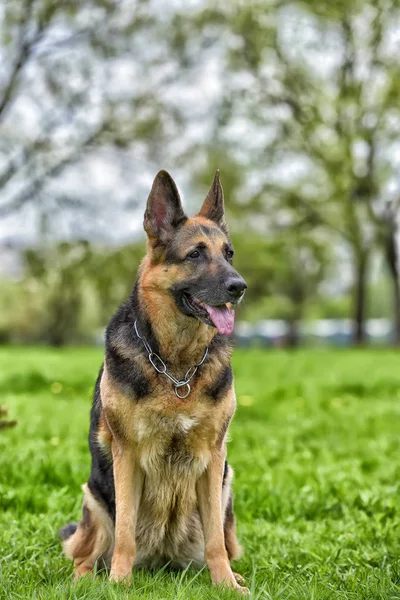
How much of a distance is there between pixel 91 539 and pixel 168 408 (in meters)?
1.11

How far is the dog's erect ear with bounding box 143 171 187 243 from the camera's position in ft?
14.2

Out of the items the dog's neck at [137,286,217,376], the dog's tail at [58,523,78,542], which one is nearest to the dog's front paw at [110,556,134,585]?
the dog's tail at [58,523,78,542]

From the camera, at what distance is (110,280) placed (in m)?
22.3

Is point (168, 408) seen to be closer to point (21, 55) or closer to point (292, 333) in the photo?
point (21, 55)

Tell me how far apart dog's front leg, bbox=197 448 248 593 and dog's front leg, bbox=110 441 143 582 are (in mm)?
416

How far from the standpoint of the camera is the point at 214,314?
4.09 m

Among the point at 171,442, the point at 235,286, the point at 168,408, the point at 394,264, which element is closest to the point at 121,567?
the point at 171,442

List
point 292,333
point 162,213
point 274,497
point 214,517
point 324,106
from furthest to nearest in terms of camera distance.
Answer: point 292,333
point 324,106
point 274,497
point 162,213
point 214,517

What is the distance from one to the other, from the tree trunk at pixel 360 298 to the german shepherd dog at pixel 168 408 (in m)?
27.8

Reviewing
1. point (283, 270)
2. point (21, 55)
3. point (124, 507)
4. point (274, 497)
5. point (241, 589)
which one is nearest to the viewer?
point (241, 589)

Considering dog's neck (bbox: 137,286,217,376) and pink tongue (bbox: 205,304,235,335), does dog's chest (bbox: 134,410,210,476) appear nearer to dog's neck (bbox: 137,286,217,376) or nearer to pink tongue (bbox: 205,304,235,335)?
dog's neck (bbox: 137,286,217,376)

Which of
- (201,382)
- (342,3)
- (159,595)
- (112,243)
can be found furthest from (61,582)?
(342,3)

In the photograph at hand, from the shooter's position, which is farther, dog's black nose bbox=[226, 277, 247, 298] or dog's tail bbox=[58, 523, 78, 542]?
dog's tail bbox=[58, 523, 78, 542]

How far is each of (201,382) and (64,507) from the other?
2.37 m
